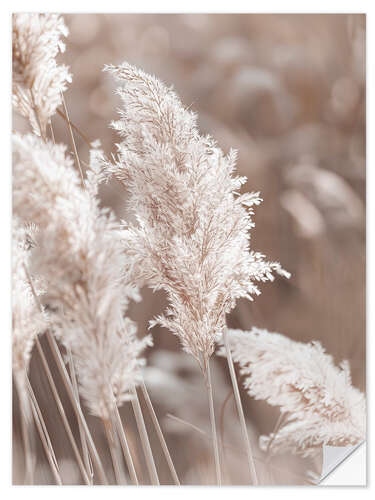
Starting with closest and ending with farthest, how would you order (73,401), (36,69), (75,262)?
(75,262) < (36,69) < (73,401)

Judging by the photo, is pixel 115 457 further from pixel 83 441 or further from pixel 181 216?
pixel 181 216

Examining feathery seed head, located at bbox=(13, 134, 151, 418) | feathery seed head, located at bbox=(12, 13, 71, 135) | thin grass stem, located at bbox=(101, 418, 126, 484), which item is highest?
feathery seed head, located at bbox=(12, 13, 71, 135)

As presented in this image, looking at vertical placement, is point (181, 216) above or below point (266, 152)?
below

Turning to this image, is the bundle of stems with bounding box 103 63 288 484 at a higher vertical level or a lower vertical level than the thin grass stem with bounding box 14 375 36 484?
higher

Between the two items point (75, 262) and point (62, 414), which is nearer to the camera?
point (75, 262)

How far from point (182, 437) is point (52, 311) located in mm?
366

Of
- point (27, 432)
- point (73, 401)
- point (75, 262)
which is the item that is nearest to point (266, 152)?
point (75, 262)

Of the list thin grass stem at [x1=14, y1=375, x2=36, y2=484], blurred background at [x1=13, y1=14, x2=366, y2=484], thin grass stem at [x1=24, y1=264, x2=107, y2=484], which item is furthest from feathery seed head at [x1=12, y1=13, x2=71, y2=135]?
thin grass stem at [x1=14, y1=375, x2=36, y2=484]

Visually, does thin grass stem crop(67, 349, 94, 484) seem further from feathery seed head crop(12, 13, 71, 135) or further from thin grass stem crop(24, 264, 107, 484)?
feathery seed head crop(12, 13, 71, 135)

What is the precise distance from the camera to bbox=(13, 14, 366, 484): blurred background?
101 centimetres

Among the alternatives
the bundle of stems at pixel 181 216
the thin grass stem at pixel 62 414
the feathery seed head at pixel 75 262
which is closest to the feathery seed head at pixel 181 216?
the bundle of stems at pixel 181 216

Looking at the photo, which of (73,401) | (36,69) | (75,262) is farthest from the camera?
(73,401)

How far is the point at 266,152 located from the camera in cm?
102

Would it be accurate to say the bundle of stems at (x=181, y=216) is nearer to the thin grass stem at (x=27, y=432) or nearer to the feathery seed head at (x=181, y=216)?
the feathery seed head at (x=181, y=216)
